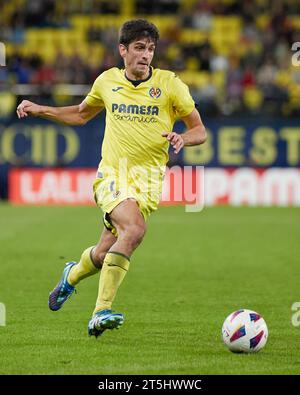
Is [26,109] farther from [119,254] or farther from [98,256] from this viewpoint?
[119,254]

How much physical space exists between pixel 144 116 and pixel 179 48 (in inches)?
764

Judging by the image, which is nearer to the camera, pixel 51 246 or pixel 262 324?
pixel 262 324

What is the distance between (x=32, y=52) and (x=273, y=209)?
8840 mm

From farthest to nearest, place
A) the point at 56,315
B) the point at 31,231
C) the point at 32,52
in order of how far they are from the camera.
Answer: the point at 32,52 → the point at 31,231 → the point at 56,315

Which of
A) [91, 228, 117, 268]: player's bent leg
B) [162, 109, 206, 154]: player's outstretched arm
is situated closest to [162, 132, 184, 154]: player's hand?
[162, 109, 206, 154]: player's outstretched arm

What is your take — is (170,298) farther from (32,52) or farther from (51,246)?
(32,52)

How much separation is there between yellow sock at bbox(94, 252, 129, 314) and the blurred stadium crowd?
53.4ft

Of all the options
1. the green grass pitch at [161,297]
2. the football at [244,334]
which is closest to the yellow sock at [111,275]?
the green grass pitch at [161,297]

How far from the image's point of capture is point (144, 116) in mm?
8008

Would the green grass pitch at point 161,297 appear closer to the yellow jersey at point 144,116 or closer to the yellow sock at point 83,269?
the yellow sock at point 83,269

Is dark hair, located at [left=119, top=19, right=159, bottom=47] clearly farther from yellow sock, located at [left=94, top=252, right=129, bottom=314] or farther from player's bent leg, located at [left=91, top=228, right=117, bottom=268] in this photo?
yellow sock, located at [left=94, top=252, right=129, bottom=314]

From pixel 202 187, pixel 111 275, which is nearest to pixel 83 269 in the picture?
pixel 111 275

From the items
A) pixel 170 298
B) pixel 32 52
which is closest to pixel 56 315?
pixel 170 298

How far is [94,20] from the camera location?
29.0m
